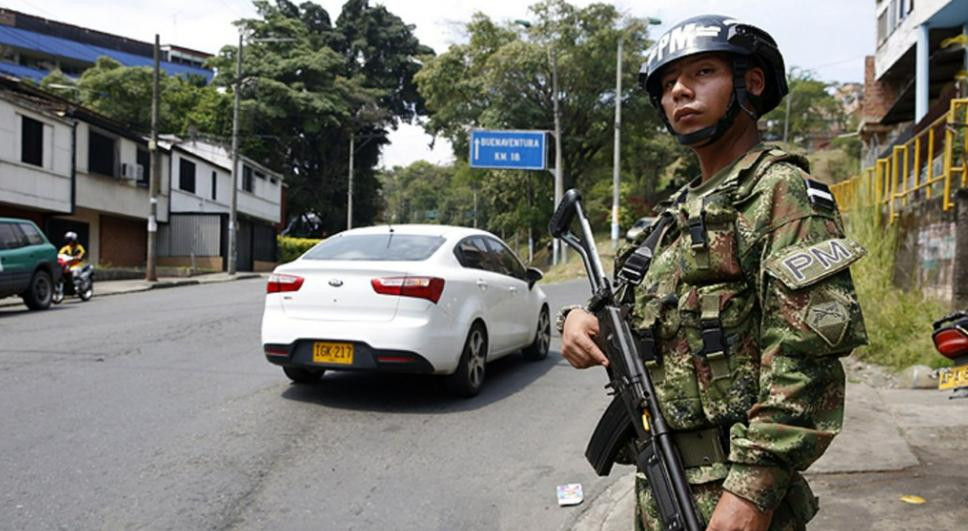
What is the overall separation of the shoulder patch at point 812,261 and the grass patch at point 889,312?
20.8 feet

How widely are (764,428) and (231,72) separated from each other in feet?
148

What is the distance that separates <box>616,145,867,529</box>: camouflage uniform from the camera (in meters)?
1.47

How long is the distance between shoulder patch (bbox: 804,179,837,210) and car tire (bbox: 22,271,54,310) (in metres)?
14.4

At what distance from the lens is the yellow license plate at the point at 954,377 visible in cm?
370

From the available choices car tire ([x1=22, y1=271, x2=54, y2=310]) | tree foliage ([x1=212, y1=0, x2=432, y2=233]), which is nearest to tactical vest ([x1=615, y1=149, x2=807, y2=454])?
car tire ([x1=22, y1=271, x2=54, y2=310])

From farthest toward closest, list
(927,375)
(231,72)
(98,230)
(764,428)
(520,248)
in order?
(520,248)
(231,72)
(98,230)
(927,375)
(764,428)

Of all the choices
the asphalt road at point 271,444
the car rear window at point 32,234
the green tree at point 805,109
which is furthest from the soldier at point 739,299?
the green tree at point 805,109

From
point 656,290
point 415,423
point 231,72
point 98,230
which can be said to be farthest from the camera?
point 231,72

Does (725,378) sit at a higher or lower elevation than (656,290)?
lower

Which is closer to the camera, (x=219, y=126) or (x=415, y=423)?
(x=415, y=423)

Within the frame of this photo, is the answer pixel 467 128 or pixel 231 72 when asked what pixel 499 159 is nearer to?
pixel 467 128

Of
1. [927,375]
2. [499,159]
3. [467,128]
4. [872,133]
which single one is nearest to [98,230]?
[499,159]

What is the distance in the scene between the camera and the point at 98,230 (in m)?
26.5

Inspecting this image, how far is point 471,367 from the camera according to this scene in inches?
255
